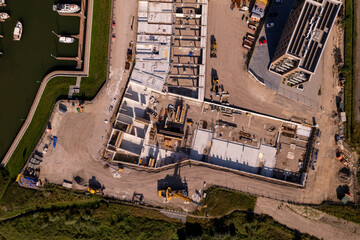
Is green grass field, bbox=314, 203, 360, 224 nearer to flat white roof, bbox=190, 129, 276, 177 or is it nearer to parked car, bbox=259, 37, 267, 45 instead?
flat white roof, bbox=190, 129, 276, 177

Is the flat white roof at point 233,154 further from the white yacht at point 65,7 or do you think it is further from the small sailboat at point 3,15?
the small sailboat at point 3,15

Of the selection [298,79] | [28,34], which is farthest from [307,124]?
[28,34]

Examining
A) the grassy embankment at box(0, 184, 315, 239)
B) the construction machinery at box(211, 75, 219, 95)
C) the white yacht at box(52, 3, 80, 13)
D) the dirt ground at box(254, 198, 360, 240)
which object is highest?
the white yacht at box(52, 3, 80, 13)

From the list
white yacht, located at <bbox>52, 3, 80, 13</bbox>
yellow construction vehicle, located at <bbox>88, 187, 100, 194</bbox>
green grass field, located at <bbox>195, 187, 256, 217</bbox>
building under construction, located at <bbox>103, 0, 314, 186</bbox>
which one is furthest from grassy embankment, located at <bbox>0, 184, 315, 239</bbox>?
white yacht, located at <bbox>52, 3, 80, 13</bbox>

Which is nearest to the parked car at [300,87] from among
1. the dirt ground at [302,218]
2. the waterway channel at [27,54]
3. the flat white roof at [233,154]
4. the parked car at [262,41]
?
the parked car at [262,41]

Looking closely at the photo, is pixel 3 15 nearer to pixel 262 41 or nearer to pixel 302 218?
pixel 262 41

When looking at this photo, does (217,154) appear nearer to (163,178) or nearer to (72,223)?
(163,178)
